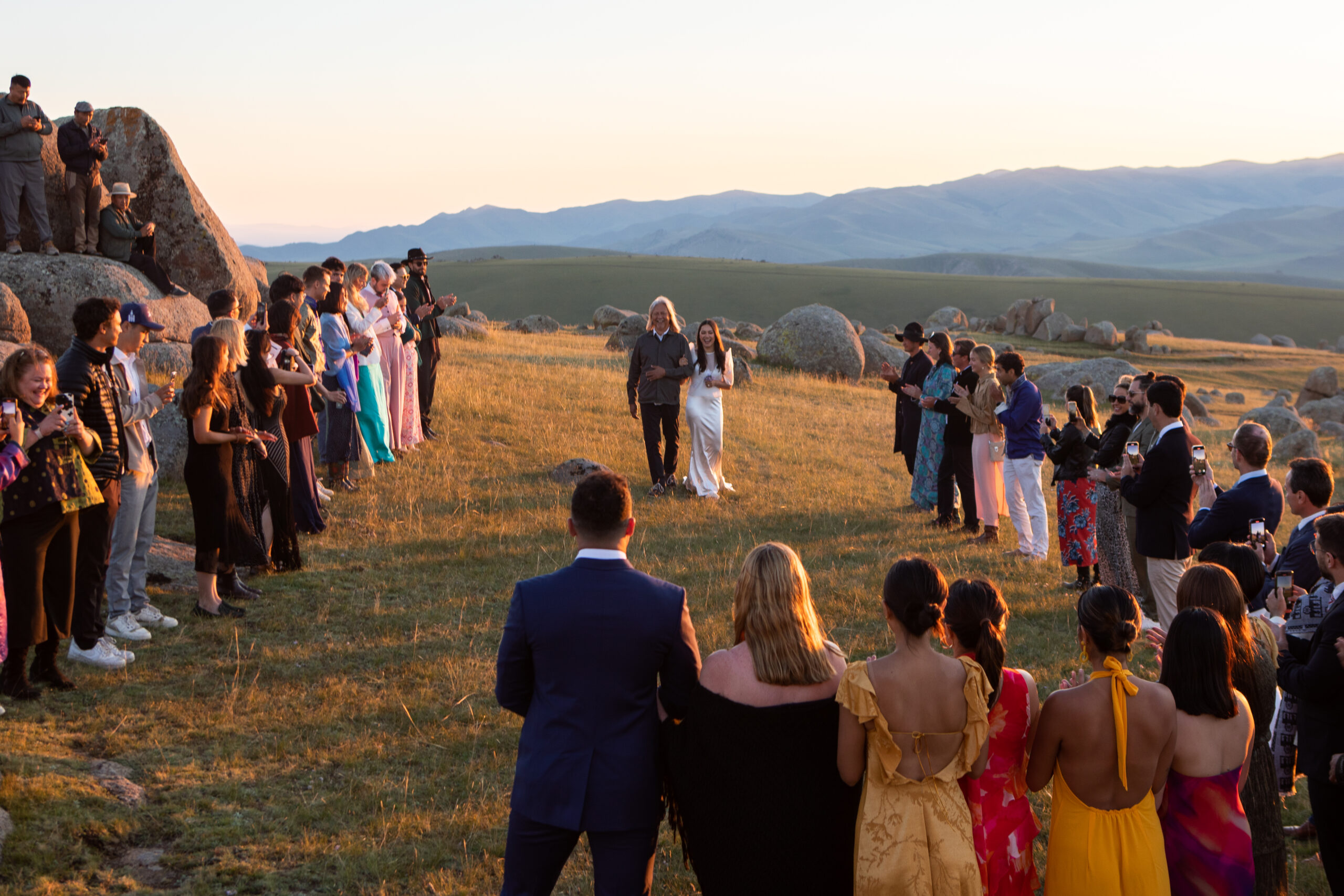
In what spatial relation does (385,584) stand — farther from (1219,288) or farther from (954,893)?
(1219,288)

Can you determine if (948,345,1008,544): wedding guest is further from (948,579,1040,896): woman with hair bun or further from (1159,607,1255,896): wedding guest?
(948,579,1040,896): woman with hair bun

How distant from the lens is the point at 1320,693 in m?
4.13

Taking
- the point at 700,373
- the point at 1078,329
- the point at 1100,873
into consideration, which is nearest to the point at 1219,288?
the point at 1078,329

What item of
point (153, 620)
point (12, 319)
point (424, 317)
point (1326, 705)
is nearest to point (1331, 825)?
point (1326, 705)

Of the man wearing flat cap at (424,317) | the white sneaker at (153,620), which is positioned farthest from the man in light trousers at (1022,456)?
the white sneaker at (153,620)

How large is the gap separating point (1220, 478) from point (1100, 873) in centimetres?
1668

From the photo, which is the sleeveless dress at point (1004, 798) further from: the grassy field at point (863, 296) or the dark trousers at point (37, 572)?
the grassy field at point (863, 296)

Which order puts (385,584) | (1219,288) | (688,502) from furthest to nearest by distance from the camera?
1. (1219,288)
2. (688,502)
3. (385,584)

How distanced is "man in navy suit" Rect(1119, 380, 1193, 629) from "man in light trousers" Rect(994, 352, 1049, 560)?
2307mm

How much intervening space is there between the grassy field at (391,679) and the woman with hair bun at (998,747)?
1362 millimetres

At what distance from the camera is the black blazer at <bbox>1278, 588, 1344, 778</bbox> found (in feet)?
A: 13.3

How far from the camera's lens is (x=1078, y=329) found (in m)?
51.9

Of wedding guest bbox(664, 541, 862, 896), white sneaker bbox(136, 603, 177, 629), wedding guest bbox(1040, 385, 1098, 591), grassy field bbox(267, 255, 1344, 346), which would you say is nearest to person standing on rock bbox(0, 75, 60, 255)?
white sneaker bbox(136, 603, 177, 629)

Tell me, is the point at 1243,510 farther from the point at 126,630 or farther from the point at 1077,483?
the point at 126,630
